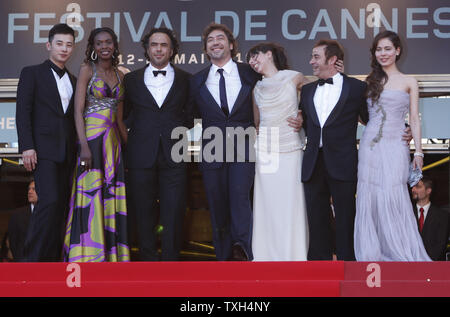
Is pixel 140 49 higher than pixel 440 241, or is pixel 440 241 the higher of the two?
pixel 140 49

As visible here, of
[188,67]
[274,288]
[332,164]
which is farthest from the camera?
[188,67]

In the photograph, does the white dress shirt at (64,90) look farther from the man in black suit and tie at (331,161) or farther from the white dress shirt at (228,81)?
the man in black suit and tie at (331,161)

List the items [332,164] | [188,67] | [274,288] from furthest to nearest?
1. [188,67]
2. [332,164]
3. [274,288]

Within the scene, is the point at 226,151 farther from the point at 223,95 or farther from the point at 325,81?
the point at 325,81

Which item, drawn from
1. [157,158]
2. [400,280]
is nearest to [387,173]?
[400,280]

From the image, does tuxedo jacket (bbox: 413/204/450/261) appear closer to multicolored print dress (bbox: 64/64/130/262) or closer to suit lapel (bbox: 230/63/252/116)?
suit lapel (bbox: 230/63/252/116)

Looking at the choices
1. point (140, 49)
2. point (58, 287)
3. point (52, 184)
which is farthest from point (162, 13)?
point (58, 287)

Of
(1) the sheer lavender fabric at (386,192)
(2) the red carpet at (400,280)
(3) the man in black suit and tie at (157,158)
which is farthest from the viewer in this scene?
(3) the man in black suit and tie at (157,158)

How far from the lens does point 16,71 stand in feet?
19.7

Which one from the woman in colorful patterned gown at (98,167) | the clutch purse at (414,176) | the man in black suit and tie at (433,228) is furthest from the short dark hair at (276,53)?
the man in black suit and tie at (433,228)

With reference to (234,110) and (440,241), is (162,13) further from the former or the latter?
(440,241)

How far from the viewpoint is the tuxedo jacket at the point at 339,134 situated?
5004mm

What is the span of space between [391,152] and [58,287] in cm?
203

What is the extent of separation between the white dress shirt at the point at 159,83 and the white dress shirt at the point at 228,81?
0.75 feet
